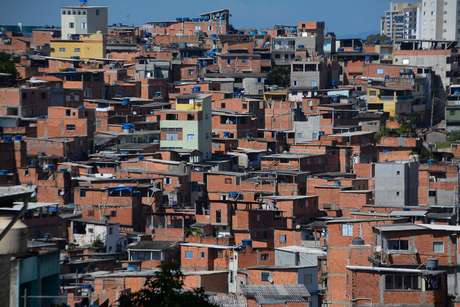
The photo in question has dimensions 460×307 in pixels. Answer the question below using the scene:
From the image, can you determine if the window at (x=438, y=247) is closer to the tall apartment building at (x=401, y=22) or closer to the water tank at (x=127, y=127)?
the water tank at (x=127, y=127)

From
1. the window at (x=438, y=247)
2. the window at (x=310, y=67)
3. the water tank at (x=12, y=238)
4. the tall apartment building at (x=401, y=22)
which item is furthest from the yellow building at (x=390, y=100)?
the tall apartment building at (x=401, y=22)

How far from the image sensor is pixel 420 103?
42.6 meters

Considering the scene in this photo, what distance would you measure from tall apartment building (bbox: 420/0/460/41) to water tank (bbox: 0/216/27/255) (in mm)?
56731

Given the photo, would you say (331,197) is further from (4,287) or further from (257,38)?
(257,38)

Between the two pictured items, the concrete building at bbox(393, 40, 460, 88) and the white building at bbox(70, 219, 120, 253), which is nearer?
the white building at bbox(70, 219, 120, 253)

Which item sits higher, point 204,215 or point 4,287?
point 4,287

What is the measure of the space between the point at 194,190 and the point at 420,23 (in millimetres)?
40981

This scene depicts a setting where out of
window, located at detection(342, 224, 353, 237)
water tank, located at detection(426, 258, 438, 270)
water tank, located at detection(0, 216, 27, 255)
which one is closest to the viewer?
water tank, located at detection(0, 216, 27, 255)

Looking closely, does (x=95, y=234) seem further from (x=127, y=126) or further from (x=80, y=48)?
(x=80, y=48)

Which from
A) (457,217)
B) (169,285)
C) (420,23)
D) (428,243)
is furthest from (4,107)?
(420,23)

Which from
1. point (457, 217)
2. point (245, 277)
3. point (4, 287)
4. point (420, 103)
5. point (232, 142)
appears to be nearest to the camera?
point (4, 287)

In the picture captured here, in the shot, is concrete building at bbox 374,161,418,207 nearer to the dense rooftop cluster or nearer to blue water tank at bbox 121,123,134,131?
the dense rooftop cluster

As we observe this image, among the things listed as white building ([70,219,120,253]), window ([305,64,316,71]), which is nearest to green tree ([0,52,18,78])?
window ([305,64,316,71])

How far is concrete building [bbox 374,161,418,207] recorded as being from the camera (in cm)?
2784
